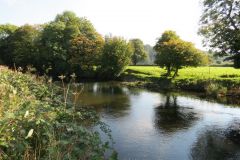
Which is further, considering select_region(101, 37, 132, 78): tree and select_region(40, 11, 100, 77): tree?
select_region(40, 11, 100, 77): tree

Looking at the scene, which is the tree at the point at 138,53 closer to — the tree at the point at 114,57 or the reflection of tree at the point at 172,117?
the tree at the point at 114,57

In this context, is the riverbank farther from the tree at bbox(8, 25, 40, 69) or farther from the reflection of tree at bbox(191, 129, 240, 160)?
the tree at bbox(8, 25, 40, 69)

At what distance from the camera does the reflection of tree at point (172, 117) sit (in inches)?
889

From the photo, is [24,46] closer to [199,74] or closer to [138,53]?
[199,74]

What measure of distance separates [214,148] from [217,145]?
2.17 ft

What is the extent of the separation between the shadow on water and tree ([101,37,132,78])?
1770 inches

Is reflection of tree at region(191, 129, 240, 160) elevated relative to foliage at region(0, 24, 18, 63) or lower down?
lower down

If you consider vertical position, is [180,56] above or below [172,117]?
above

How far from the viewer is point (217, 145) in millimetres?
18172

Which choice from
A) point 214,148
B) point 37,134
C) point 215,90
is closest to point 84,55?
point 215,90

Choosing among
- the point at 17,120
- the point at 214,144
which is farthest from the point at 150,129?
the point at 17,120

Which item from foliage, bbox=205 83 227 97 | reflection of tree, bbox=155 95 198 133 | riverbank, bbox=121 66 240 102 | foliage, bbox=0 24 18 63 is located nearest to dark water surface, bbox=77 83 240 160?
reflection of tree, bbox=155 95 198 133

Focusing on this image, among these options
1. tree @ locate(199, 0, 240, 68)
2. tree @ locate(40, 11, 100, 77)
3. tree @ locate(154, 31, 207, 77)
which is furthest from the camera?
tree @ locate(40, 11, 100, 77)

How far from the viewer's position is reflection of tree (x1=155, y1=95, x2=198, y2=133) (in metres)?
22.6
